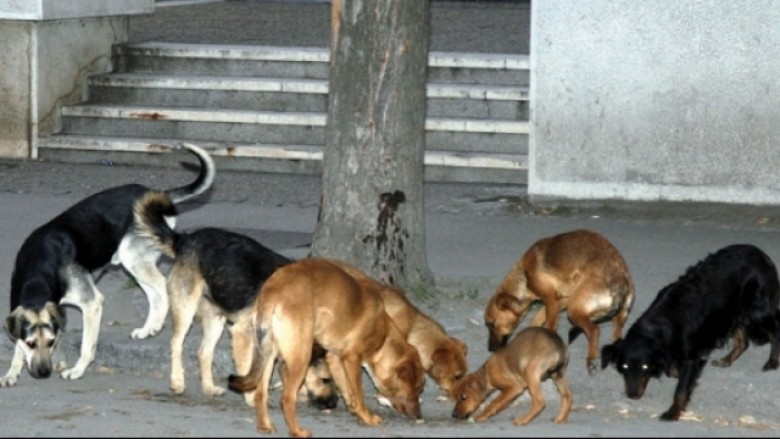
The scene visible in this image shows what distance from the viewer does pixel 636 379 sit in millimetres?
7883

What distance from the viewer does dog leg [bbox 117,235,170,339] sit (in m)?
9.30

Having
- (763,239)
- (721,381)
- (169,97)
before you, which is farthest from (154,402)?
(169,97)

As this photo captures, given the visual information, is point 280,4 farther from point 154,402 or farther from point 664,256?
point 154,402

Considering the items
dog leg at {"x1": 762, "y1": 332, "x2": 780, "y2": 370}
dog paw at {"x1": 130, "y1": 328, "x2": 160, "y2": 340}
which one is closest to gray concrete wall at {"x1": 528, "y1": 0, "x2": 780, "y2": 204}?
dog leg at {"x1": 762, "y1": 332, "x2": 780, "y2": 370}

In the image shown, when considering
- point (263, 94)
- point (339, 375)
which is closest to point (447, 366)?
point (339, 375)

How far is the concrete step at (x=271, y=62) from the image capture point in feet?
48.8

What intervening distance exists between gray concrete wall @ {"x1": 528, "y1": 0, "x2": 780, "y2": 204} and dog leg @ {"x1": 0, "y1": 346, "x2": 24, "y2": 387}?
533cm

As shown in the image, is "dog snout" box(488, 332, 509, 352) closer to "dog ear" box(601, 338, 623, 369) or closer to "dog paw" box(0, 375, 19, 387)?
"dog ear" box(601, 338, 623, 369)

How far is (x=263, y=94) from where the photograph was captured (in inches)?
590

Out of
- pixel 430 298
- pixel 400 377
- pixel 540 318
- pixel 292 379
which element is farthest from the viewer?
pixel 430 298

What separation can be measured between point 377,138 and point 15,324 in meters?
2.44

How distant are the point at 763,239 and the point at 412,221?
3.29 meters

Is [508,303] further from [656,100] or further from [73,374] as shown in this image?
[656,100]

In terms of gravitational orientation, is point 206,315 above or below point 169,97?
below
